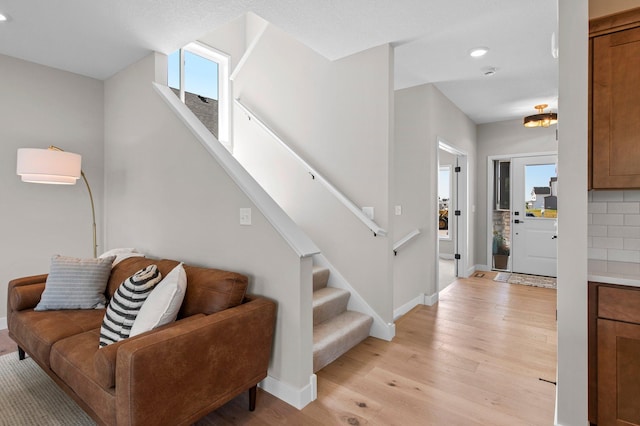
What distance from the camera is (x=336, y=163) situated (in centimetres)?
330

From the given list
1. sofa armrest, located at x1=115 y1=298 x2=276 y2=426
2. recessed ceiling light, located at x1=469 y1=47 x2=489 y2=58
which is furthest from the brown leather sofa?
recessed ceiling light, located at x1=469 y1=47 x2=489 y2=58

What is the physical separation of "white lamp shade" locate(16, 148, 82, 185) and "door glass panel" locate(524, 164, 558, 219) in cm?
635

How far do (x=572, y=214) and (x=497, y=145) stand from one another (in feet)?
15.2

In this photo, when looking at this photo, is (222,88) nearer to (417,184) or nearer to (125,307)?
(417,184)

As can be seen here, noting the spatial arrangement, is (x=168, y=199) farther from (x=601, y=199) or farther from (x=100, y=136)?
(x=601, y=199)

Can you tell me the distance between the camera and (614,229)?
1.95 m

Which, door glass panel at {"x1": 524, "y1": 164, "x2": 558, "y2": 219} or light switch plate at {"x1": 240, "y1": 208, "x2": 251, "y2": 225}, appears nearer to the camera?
light switch plate at {"x1": 240, "y1": 208, "x2": 251, "y2": 225}

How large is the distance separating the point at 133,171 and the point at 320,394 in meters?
2.76

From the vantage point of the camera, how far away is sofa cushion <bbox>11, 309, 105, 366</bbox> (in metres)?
1.98

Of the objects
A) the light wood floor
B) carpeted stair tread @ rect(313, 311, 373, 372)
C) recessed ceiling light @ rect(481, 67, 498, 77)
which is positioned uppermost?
recessed ceiling light @ rect(481, 67, 498, 77)

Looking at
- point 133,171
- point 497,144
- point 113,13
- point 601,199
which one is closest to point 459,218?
point 497,144

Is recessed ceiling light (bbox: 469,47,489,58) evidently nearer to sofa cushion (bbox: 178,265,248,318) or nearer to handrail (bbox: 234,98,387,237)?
handrail (bbox: 234,98,387,237)

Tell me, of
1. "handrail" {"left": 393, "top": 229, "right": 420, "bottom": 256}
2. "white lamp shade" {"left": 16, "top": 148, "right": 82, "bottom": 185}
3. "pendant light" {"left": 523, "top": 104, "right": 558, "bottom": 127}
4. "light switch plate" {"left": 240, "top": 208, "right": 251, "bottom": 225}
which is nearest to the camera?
"light switch plate" {"left": 240, "top": 208, "right": 251, "bottom": 225}

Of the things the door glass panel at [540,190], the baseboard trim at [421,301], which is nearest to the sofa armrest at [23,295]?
the baseboard trim at [421,301]
